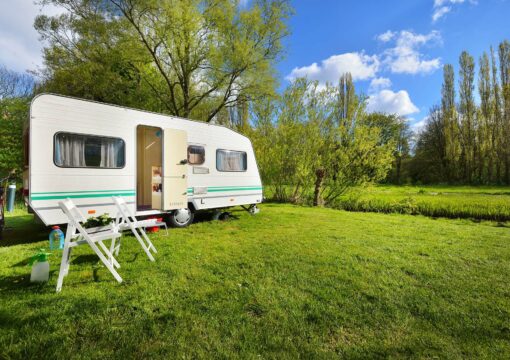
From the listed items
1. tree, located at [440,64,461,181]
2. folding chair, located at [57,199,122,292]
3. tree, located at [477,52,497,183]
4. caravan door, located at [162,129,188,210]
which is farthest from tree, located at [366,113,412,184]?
folding chair, located at [57,199,122,292]

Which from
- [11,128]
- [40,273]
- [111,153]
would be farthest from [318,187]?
[11,128]

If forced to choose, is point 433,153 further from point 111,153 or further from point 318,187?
point 111,153

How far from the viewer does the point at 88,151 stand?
16.6 ft

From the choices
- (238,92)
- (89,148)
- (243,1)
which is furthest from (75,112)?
(243,1)

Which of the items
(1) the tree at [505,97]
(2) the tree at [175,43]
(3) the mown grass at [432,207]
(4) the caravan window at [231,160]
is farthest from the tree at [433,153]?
(4) the caravan window at [231,160]

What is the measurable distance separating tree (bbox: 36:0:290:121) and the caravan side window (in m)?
6.99

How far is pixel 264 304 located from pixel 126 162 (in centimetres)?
439

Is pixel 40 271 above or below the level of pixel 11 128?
below

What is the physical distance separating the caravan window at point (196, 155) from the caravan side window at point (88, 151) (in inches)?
62.5

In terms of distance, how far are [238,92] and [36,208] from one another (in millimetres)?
9925

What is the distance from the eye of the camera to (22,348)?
1.97 m

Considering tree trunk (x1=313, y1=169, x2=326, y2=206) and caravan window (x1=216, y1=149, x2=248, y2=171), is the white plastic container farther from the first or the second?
tree trunk (x1=313, y1=169, x2=326, y2=206)

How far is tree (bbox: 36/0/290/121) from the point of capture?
1014cm

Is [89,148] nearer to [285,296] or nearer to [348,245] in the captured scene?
[285,296]
